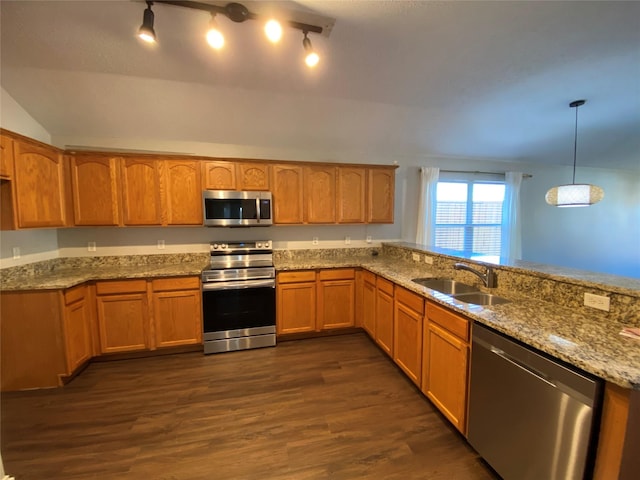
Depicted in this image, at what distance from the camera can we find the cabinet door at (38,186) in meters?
2.37

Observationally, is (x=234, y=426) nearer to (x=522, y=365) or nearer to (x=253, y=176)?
(x=522, y=365)

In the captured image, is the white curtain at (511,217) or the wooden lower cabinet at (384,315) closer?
the wooden lower cabinet at (384,315)

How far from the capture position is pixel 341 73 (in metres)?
2.51

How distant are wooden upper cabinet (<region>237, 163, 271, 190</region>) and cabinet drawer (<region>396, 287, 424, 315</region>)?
6.71 ft

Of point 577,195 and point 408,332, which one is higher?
point 577,195

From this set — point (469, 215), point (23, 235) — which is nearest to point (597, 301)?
point (469, 215)

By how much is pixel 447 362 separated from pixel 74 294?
11.0 ft

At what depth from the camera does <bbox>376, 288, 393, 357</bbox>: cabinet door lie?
2732 millimetres

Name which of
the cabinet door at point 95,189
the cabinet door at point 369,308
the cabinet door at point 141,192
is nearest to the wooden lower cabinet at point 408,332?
the cabinet door at point 369,308

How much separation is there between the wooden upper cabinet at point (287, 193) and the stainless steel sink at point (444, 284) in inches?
68.5

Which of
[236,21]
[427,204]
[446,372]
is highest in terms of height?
[236,21]

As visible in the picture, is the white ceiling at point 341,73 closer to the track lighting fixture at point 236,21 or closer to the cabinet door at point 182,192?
the track lighting fixture at point 236,21

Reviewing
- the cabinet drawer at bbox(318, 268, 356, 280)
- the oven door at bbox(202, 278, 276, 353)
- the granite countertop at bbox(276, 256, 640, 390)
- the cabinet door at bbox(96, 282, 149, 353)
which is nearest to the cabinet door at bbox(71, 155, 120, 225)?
the cabinet door at bbox(96, 282, 149, 353)

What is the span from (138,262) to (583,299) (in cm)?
431
